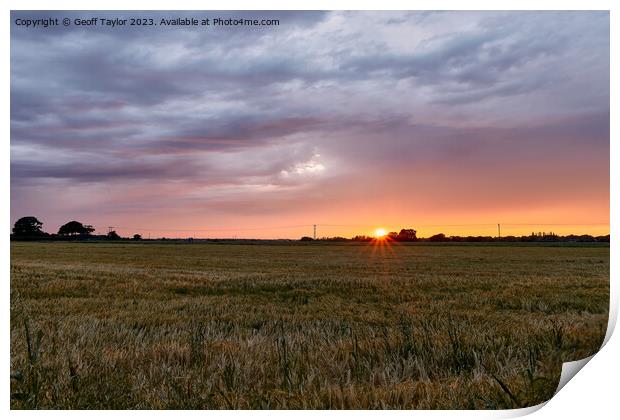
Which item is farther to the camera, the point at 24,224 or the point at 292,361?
the point at 24,224

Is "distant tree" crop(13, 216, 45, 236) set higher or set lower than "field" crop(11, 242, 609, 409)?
higher

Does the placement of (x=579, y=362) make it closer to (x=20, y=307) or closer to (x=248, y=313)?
(x=248, y=313)

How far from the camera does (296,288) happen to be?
12.3 m

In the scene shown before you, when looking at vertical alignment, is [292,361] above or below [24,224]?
below

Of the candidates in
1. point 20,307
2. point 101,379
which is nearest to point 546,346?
point 101,379

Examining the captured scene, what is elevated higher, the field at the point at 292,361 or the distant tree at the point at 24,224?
the distant tree at the point at 24,224

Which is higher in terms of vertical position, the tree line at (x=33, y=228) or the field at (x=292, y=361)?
the tree line at (x=33, y=228)

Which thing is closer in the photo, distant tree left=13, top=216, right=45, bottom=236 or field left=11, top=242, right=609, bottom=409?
field left=11, top=242, right=609, bottom=409

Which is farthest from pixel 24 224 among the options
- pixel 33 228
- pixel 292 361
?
pixel 292 361

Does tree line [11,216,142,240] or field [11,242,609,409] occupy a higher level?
tree line [11,216,142,240]

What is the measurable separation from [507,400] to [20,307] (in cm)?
793

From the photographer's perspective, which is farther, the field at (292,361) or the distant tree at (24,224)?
the distant tree at (24,224)

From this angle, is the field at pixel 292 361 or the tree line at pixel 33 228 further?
the tree line at pixel 33 228

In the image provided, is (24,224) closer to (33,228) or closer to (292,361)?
(33,228)
